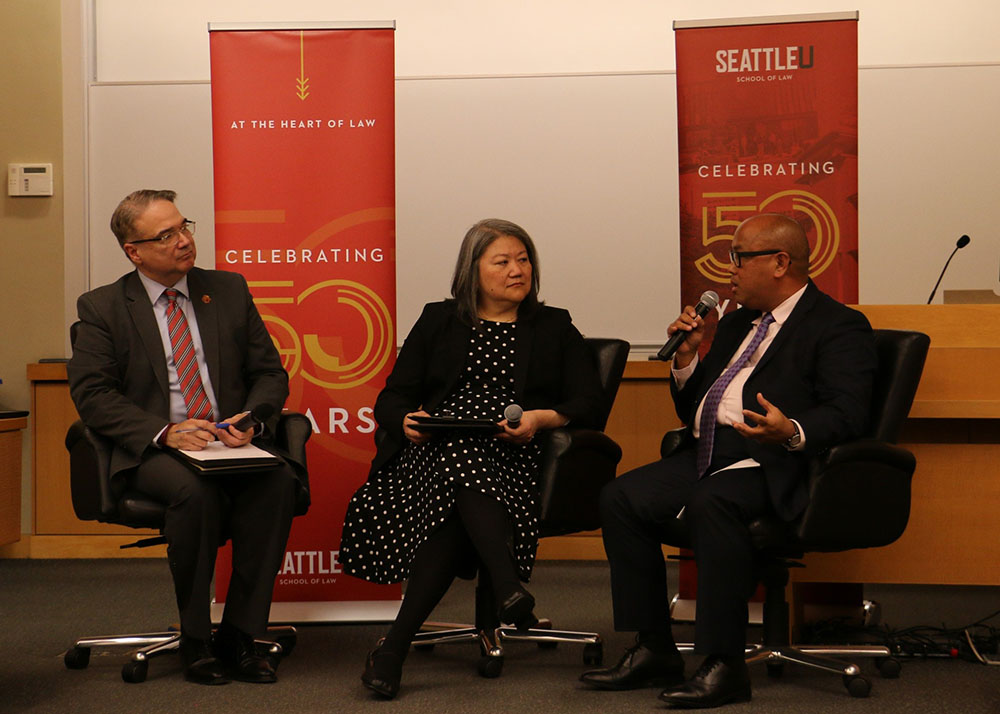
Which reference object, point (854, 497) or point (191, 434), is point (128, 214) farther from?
point (854, 497)

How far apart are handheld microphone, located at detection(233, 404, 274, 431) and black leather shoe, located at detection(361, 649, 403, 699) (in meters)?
0.75

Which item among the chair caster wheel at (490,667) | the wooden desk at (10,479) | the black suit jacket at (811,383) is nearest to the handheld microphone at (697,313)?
the black suit jacket at (811,383)

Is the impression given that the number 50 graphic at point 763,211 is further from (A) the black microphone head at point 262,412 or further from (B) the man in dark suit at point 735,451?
(A) the black microphone head at point 262,412

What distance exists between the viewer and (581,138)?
16.8 feet

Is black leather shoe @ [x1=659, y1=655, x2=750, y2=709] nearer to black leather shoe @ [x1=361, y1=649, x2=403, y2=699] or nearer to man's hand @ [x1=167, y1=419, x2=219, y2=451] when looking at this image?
black leather shoe @ [x1=361, y1=649, x2=403, y2=699]

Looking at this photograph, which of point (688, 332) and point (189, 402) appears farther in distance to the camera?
point (189, 402)

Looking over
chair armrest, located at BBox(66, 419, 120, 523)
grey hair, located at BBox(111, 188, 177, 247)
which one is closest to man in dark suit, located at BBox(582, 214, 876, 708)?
chair armrest, located at BBox(66, 419, 120, 523)

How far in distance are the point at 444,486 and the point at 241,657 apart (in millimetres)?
722

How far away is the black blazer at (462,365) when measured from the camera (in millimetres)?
3168

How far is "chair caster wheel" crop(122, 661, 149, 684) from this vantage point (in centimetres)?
292

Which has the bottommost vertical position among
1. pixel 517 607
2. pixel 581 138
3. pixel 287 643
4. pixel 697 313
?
pixel 287 643

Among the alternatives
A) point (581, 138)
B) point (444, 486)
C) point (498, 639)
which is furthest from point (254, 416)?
point (581, 138)

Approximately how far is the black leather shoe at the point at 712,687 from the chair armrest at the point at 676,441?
667 millimetres

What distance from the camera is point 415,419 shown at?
3.03 meters
